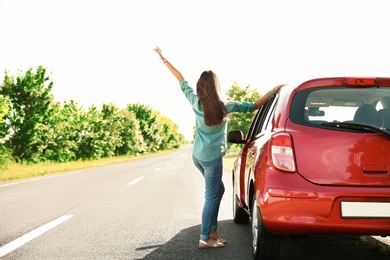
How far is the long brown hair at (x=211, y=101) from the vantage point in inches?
175

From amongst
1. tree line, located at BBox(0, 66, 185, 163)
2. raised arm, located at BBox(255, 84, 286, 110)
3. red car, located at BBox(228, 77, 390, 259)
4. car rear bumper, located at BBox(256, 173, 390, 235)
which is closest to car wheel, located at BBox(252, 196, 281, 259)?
red car, located at BBox(228, 77, 390, 259)

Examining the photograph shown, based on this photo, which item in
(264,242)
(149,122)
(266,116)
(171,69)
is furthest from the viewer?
(149,122)

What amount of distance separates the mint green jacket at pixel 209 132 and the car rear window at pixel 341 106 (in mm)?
785

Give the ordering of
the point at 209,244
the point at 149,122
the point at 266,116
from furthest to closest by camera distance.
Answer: the point at 149,122
the point at 209,244
the point at 266,116

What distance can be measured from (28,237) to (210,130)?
2.69m

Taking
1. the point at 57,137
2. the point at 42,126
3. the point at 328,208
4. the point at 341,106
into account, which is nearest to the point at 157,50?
the point at 341,106

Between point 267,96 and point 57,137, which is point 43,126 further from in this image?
point 267,96

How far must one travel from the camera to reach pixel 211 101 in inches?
175

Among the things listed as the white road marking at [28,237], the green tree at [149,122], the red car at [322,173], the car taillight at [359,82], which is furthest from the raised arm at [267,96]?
the green tree at [149,122]

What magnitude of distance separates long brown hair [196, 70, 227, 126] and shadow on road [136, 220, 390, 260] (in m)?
1.38

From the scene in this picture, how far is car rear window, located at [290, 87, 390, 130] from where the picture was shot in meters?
3.57

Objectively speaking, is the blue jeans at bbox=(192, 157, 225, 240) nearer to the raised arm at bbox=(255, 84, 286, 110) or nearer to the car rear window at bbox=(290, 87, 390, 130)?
the raised arm at bbox=(255, 84, 286, 110)

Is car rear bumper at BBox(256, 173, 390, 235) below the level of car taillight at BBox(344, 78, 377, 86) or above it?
below

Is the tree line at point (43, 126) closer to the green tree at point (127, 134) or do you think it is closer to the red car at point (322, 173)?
the green tree at point (127, 134)
